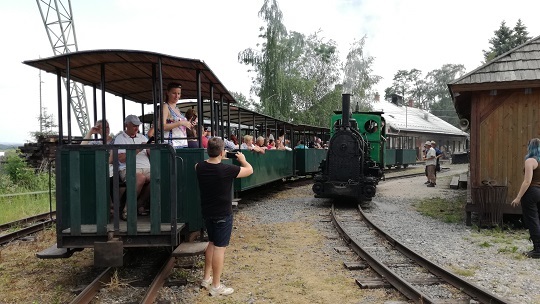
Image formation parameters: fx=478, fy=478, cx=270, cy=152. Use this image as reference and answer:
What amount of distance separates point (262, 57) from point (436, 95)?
5997cm

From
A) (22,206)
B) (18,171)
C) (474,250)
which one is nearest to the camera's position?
(474,250)

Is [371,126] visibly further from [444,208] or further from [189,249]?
[189,249]

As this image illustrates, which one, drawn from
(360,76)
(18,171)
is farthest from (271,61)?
(18,171)

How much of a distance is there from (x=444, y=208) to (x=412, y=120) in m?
37.1

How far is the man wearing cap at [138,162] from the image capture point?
5520 mm

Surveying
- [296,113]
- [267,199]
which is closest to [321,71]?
[296,113]

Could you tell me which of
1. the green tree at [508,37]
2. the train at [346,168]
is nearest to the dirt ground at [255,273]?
the train at [346,168]

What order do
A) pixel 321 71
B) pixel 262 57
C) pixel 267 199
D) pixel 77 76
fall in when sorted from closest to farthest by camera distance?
1. pixel 77 76
2. pixel 267 199
3. pixel 262 57
4. pixel 321 71

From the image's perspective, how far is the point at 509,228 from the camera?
8820 mm

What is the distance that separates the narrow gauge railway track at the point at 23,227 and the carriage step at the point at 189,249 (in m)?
3.71

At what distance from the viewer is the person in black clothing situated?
16.3 ft

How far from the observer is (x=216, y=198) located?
5008 millimetres

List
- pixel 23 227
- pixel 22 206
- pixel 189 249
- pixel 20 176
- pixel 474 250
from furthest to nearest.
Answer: pixel 20 176
pixel 22 206
pixel 23 227
pixel 474 250
pixel 189 249

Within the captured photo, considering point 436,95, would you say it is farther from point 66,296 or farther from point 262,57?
point 66,296
